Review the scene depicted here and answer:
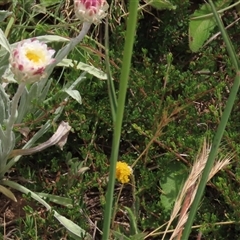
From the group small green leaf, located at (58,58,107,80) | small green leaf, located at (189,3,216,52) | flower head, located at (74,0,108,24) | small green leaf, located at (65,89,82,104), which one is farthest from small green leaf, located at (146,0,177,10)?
flower head, located at (74,0,108,24)

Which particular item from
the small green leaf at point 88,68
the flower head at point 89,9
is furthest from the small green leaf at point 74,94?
the flower head at point 89,9

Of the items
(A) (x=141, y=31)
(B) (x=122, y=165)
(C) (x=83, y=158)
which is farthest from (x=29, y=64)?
(A) (x=141, y=31)

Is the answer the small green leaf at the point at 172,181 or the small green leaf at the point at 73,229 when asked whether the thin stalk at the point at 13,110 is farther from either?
the small green leaf at the point at 172,181

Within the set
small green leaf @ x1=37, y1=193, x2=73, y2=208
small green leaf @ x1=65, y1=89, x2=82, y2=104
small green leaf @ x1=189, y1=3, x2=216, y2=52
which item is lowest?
small green leaf @ x1=37, y1=193, x2=73, y2=208

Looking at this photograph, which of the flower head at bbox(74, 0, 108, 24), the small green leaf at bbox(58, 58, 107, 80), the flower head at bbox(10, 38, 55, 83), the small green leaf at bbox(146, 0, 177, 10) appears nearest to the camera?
the flower head at bbox(10, 38, 55, 83)

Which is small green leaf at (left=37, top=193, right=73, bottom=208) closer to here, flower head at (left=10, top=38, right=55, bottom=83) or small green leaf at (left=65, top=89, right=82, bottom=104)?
small green leaf at (left=65, top=89, right=82, bottom=104)

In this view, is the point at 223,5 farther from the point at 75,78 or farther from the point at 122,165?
the point at 122,165

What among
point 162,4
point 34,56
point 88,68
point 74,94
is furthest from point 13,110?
point 162,4
